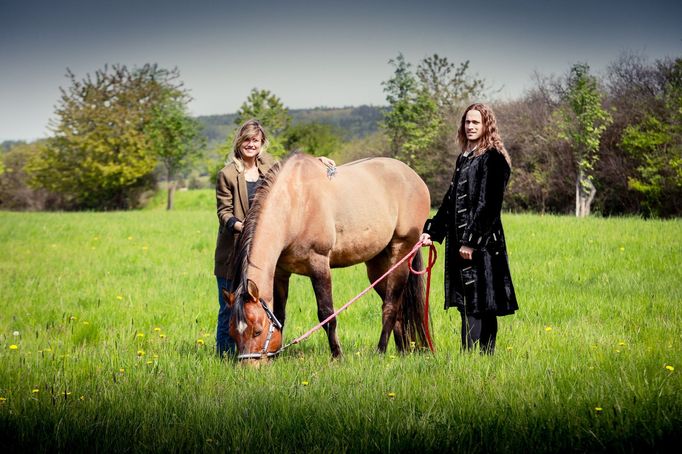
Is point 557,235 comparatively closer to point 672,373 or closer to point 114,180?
point 672,373

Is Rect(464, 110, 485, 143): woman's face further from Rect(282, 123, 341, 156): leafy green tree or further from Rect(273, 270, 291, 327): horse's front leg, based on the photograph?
Rect(282, 123, 341, 156): leafy green tree

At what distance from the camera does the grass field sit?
342 cm

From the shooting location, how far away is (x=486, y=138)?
4938 millimetres

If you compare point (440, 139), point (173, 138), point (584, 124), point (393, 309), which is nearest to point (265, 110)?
point (173, 138)

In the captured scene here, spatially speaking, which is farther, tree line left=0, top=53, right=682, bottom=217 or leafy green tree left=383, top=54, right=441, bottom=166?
leafy green tree left=383, top=54, right=441, bottom=166

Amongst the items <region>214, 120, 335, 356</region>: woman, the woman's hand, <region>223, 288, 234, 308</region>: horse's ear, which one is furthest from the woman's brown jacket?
the woman's hand

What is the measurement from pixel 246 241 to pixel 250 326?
2.40 feet

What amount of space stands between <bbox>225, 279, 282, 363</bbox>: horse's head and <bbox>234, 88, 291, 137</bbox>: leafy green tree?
46.0 meters

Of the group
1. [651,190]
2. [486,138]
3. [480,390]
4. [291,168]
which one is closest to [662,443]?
[480,390]

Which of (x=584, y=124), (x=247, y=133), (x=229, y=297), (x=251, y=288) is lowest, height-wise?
(x=229, y=297)

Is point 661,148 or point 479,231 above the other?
point 661,148

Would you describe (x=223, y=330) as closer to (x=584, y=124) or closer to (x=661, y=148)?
(x=584, y=124)

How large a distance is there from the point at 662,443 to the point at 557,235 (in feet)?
37.4

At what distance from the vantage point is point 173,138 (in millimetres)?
49438
